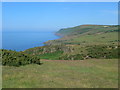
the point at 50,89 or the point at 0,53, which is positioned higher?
the point at 0,53

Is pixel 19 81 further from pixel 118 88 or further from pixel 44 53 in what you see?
pixel 44 53

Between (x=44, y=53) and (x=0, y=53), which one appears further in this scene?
(x=44, y=53)

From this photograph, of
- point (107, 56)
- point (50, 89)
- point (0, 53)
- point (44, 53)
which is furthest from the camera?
point (44, 53)

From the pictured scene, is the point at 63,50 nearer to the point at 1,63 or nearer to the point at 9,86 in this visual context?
the point at 1,63

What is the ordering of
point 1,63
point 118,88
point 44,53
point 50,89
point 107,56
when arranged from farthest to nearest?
1. point 44,53
2. point 107,56
3. point 1,63
4. point 118,88
5. point 50,89

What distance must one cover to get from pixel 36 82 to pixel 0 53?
1575 cm

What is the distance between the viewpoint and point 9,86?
36.8 ft

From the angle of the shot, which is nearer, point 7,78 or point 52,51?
point 7,78

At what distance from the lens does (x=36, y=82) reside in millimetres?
12383

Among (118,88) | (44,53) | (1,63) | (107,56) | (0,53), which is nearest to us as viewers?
(118,88)

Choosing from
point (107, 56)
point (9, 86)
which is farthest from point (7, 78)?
point (107, 56)

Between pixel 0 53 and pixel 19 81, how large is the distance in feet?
49.6

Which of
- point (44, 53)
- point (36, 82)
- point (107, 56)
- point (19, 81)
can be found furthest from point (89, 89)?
point (44, 53)

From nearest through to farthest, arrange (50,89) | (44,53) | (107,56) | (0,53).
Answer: (50,89)
(0,53)
(107,56)
(44,53)
